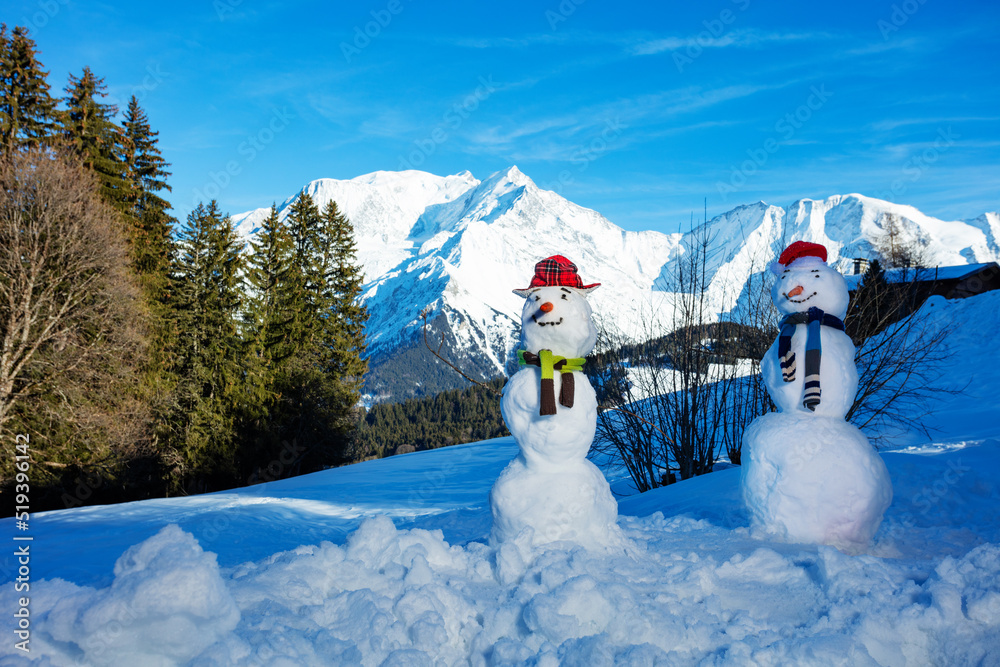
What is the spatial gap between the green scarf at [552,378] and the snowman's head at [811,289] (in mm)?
1699

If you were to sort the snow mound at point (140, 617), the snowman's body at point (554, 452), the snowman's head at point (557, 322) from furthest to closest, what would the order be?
the snowman's head at point (557, 322), the snowman's body at point (554, 452), the snow mound at point (140, 617)

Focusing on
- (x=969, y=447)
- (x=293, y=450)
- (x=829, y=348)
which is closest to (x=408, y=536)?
(x=829, y=348)

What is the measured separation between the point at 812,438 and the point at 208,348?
1997 cm

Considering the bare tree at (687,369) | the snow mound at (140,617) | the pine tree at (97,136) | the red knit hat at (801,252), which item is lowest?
the snow mound at (140,617)

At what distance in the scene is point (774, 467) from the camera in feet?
13.4

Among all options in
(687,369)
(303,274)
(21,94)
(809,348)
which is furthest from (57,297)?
(809,348)

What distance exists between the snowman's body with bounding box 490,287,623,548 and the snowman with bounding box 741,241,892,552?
3.93ft

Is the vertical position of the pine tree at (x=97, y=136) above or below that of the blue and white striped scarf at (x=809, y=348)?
above

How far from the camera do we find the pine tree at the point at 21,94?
14.6 meters

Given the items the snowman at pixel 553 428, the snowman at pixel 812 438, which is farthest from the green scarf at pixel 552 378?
the snowman at pixel 812 438

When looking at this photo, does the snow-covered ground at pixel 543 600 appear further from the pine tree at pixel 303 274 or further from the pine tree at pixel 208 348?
the pine tree at pixel 303 274

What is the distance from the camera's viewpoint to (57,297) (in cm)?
1266

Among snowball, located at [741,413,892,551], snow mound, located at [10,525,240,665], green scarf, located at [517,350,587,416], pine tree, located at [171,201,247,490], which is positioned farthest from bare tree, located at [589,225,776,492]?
pine tree, located at [171,201,247,490]

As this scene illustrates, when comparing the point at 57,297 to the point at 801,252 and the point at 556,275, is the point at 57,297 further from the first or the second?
the point at 801,252
